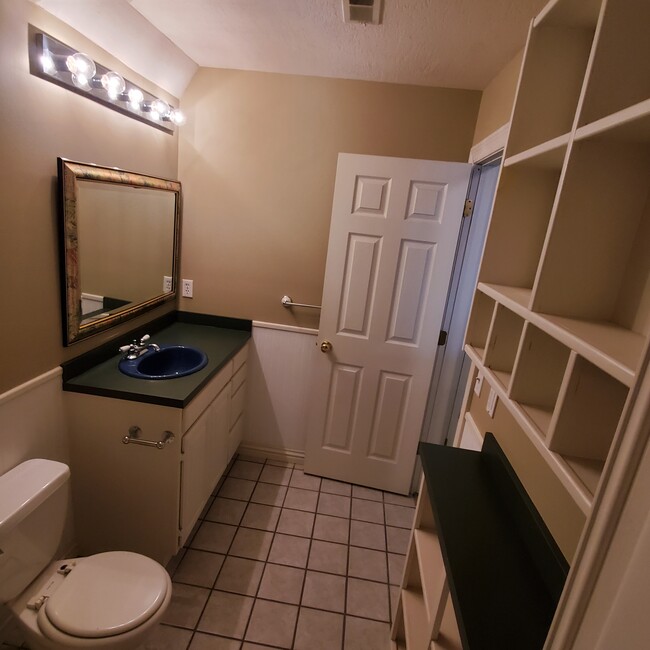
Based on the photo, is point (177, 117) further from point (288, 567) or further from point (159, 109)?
point (288, 567)

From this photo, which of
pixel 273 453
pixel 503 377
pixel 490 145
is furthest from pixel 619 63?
pixel 273 453

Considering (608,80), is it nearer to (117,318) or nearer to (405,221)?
(405,221)

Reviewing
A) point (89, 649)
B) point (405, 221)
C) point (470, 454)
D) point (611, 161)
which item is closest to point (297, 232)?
point (405, 221)

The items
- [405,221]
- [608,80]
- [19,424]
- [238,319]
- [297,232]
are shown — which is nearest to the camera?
[608,80]

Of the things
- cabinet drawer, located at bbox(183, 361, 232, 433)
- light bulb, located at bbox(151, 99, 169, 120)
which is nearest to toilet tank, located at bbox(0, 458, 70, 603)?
cabinet drawer, located at bbox(183, 361, 232, 433)

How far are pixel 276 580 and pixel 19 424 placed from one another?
131 centimetres

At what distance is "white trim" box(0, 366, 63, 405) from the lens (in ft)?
4.50

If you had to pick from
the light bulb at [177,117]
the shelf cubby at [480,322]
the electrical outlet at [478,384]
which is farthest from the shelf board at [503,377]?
the light bulb at [177,117]

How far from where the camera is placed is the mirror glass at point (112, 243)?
1.56 m

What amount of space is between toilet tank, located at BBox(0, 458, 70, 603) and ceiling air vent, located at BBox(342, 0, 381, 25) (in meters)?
1.97

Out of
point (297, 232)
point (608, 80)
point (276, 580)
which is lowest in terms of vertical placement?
point (276, 580)

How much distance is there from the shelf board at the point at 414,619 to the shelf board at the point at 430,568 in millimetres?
69

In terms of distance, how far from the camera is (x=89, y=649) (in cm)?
117

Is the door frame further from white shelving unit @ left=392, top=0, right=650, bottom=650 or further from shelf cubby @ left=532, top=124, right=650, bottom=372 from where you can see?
shelf cubby @ left=532, top=124, right=650, bottom=372
